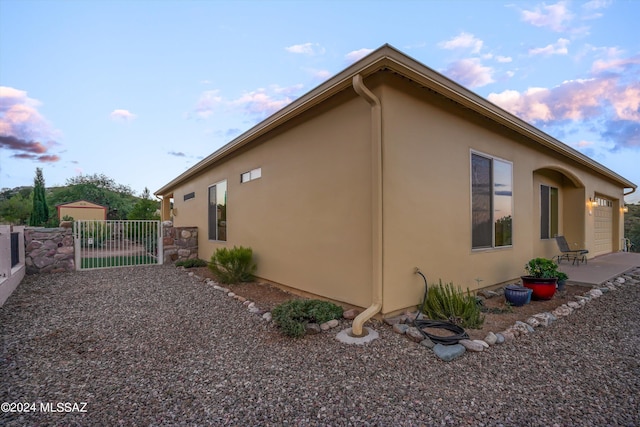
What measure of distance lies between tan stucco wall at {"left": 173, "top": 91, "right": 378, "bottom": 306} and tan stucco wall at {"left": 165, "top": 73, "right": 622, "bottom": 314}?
0.02 metres

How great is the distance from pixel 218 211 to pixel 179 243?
8.26 ft

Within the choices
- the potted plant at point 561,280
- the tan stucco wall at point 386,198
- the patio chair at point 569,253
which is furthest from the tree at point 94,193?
the potted plant at point 561,280

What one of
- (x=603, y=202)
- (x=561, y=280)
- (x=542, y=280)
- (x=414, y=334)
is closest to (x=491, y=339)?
(x=414, y=334)

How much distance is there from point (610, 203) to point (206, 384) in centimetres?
1503

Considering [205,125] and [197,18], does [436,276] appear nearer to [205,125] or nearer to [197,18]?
[197,18]

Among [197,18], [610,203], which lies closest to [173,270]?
[197,18]

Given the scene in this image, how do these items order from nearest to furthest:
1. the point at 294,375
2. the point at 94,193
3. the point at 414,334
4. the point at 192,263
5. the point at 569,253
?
1. the point at 294,375
2. the point at 414,334
3. the point at 569,253
4. the point at 192,263
5. the point at 94,193

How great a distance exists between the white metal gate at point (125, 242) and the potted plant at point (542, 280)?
379 inches

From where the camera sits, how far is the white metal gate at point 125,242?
9188mm

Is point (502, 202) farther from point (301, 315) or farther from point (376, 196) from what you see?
point (301, 315)

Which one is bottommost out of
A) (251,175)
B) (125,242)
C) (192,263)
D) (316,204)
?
(192,263)

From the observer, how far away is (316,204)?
4543mm

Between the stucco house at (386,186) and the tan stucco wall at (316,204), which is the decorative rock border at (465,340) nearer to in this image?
the stucco house at (386,186)

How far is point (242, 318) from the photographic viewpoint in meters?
4.02
